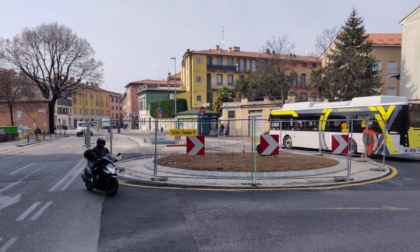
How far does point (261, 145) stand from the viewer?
31.2 ft

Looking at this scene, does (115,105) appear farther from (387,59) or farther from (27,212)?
(27,212)

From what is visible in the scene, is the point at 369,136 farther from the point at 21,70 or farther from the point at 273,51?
the point at 21,70

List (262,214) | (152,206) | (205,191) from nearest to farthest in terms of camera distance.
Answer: (262,214)
(152,206)
(205,191)

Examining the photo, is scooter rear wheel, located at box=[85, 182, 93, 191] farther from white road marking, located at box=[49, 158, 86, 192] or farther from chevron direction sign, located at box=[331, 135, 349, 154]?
chevron direction sign, located at box=[331, 135, 349, 154]

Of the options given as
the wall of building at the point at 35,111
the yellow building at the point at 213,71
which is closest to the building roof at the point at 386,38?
the yellow building at the point at 213,71

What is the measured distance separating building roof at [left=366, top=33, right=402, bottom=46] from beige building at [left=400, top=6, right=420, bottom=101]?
10.2 metres

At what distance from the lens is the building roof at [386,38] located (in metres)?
45.6

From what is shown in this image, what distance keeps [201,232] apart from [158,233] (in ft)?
2.35

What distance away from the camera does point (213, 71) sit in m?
63.8

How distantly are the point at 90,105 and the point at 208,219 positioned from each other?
107828 mm

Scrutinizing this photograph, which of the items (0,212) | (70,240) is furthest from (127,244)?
(0,212)

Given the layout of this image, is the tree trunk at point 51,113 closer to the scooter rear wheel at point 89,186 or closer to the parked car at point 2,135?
the parked car at point 2,135

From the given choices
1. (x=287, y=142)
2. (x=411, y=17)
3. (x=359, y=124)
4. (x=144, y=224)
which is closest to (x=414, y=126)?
(x=359, y=124)

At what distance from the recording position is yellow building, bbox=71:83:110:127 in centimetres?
9871
